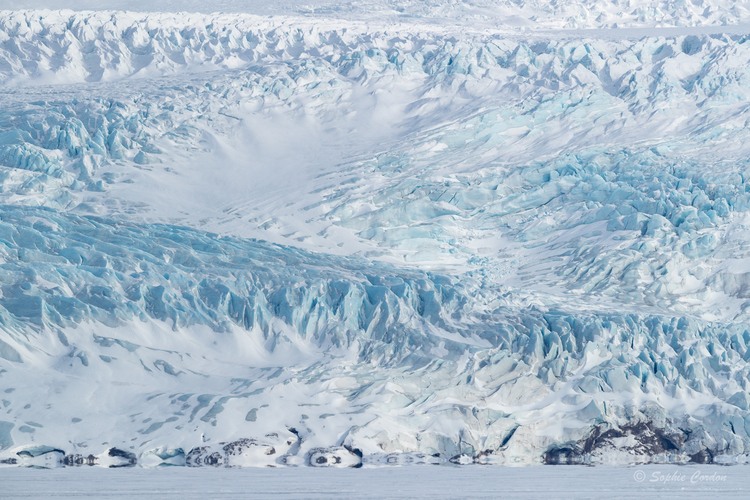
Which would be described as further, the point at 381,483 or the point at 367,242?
the point at 367,242

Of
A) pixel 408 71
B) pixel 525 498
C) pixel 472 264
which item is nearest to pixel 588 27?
pixel 408 71

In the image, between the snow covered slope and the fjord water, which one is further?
the snow covered slope

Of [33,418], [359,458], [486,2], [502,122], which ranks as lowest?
[359,458]

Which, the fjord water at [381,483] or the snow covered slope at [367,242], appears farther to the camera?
the snow covered slope at [367,242]

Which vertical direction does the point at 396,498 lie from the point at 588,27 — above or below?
below

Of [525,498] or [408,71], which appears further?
[408,71]

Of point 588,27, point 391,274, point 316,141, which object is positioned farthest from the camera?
point 588,27

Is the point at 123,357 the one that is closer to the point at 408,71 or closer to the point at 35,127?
the point at 35,127

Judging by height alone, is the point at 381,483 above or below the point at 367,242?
below
